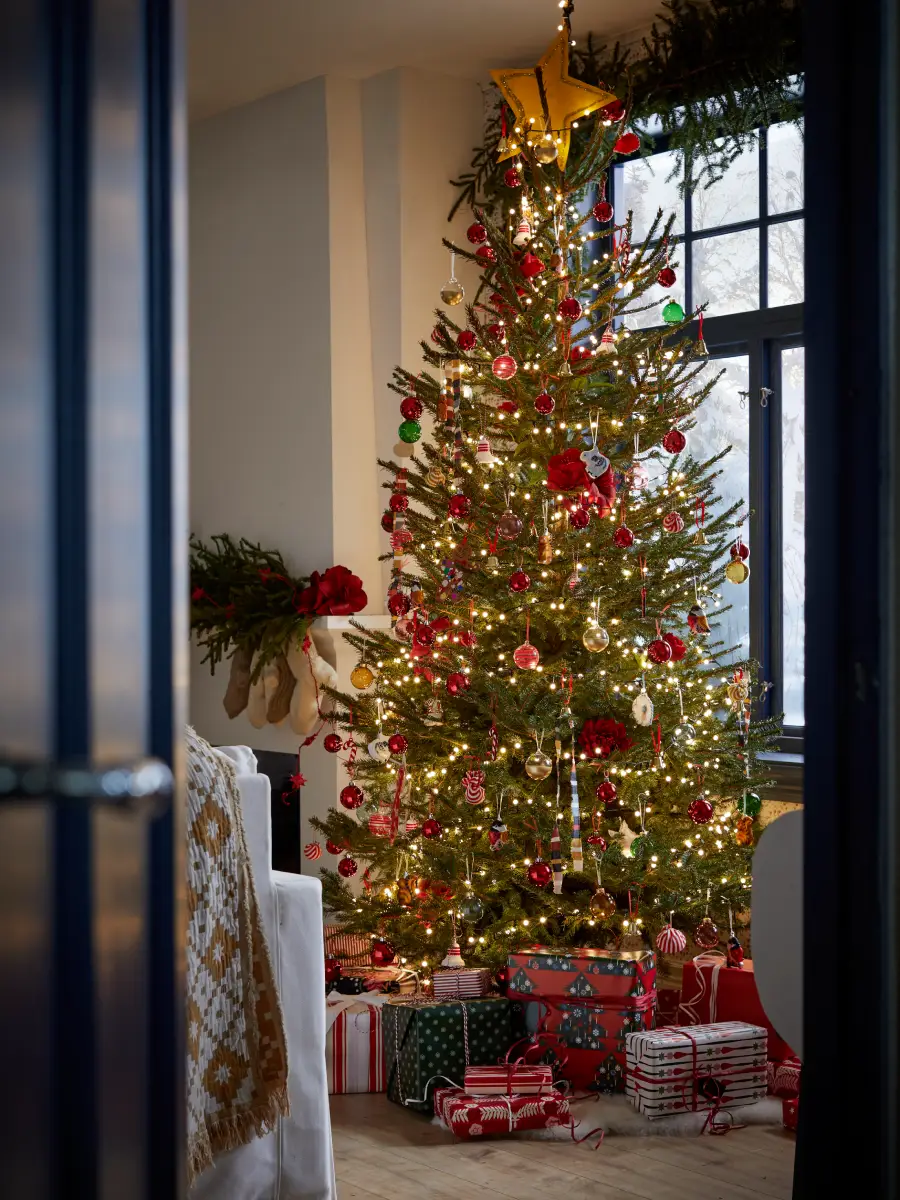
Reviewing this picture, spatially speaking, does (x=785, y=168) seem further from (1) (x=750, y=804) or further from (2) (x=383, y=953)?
(2) (x=383, y=953)

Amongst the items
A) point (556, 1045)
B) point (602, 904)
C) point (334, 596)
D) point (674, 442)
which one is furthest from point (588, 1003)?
point (334, 596)

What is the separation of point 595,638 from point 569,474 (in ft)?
1.33

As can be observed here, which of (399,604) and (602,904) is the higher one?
(399,604)

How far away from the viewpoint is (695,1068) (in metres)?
3.16

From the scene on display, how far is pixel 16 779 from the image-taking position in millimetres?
1052

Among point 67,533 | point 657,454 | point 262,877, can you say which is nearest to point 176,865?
point 67,533

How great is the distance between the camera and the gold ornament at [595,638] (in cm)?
331

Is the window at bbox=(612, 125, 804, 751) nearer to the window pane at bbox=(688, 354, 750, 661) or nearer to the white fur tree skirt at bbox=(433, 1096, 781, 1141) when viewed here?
the window pane at bbox=(688, 354, 750, 661)

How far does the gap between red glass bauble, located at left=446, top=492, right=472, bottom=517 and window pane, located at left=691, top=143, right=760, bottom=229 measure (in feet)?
5.14

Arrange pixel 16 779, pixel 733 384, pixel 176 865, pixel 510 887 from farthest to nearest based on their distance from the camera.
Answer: pixel 733 384 < pixel 510 887 < pixel 176 865 < pixel 16 779

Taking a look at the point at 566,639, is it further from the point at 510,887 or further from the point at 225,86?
the point at 225,86

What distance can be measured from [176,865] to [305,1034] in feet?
5.04

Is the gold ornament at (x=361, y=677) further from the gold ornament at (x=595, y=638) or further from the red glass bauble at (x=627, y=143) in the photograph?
the red glass bauble at (x=627, y=143)

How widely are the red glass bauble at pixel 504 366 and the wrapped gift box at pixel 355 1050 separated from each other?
1.62 meters
